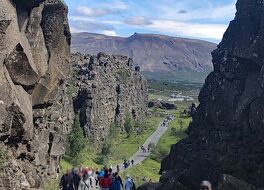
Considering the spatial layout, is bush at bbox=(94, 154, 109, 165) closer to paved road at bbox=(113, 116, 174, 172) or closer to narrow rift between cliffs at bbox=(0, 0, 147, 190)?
paved road at bbox=(113, 116, 174, 172)

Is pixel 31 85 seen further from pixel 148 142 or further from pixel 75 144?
pixel 148 142

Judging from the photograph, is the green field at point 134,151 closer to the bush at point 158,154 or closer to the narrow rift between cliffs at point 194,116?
the bush at point 158,154

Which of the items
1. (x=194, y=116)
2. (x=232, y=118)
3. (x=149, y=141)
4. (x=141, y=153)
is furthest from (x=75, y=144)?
(x=149, y=141)

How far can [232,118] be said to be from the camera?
52500mm

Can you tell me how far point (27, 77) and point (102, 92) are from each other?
92.1 meters

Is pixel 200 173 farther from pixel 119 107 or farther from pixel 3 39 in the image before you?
pixel 119 107

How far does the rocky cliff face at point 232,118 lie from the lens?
45219mm

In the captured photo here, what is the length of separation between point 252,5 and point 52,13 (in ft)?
84.3

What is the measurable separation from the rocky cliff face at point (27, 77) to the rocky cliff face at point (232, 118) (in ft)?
51.1

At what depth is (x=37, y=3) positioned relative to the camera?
37.0 m

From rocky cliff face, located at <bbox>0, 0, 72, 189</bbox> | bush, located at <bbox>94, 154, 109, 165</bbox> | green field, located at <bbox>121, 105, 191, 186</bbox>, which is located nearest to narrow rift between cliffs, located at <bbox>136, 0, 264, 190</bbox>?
rocky cliff face, located at <bbox>0, 0, 72, 189</bbox>

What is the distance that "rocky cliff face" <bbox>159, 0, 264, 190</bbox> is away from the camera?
4522 cm

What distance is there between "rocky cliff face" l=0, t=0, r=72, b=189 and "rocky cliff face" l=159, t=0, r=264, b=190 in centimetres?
1559

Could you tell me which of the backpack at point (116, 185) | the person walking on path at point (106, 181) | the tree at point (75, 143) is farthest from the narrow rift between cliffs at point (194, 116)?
the tree at point (75, 143)
